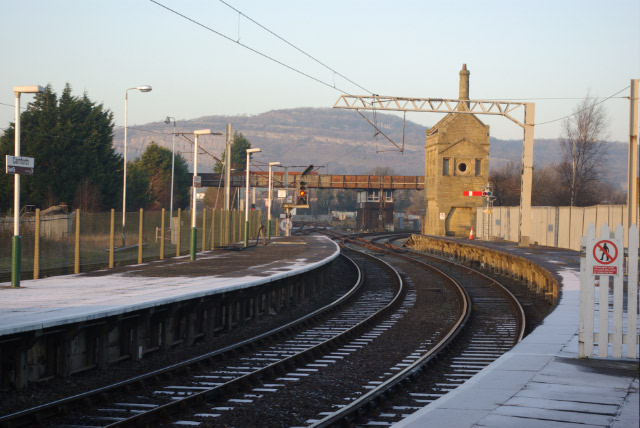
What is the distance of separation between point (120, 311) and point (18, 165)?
21.5 feet

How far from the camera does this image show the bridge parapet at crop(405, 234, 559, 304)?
26844mm

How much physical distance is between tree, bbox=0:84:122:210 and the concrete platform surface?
29.9 metres

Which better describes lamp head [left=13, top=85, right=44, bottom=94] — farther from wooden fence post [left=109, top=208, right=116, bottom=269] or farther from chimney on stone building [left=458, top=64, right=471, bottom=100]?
chimney on stone building [left=458, top=64, right=471, bottom=100]

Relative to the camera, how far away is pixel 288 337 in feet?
57.8

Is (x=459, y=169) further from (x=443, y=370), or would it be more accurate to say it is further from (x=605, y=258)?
(x=605, y=258)

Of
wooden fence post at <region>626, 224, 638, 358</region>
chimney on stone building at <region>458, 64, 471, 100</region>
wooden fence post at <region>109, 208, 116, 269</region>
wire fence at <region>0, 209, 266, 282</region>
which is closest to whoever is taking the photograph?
wooden fence post at <region>626, 224, 638, 358</region>

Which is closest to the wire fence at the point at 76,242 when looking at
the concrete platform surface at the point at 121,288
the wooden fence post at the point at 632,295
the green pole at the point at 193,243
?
the concrete platform surface at the point at 121,288

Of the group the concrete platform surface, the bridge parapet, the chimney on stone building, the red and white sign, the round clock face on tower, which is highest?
the chimney on stone building

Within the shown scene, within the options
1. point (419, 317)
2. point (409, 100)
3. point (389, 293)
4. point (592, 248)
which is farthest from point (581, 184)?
point (592, 248)

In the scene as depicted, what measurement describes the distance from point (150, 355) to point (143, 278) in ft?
22.1

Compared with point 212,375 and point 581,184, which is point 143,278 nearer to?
point 212,375

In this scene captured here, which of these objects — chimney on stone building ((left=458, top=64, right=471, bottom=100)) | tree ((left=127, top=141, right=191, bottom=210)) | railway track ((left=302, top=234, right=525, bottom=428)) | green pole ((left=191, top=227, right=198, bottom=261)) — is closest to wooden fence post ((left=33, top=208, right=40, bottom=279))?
green pole ((left=191, top=227, right=198, bottom=261))

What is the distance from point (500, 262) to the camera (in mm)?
39938

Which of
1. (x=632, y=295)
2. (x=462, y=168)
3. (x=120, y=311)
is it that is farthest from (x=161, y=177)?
(x=632, y=295)
